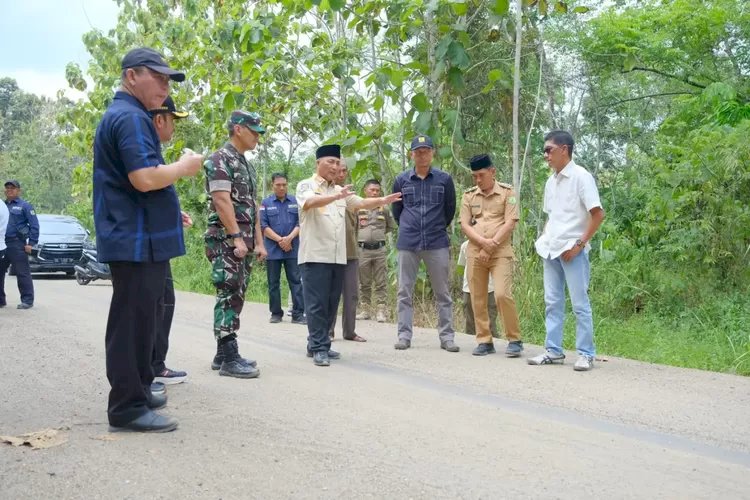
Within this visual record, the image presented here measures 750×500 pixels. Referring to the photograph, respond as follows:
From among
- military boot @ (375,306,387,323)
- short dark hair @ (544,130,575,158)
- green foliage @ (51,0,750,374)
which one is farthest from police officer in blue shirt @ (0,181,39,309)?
short dark hair @ (544,130,575,158)

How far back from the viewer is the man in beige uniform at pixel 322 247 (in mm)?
7207

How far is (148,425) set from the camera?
4516 millimetres

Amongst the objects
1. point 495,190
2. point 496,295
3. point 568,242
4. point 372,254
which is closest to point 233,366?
point 496,295

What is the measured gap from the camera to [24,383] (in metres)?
5.98

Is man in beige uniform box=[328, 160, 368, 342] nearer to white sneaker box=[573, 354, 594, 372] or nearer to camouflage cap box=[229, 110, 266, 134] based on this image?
camouflage cap box=[229, 110, 266, 134]

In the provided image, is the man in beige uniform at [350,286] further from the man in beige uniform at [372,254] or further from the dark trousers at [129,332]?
the dark trousers at [129,332]

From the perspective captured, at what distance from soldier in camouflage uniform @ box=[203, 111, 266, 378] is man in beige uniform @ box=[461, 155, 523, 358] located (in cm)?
240

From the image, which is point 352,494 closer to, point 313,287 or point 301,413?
point 301,413

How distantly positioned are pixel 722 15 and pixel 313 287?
30.0 ft

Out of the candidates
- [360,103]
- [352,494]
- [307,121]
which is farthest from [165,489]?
[307,121]

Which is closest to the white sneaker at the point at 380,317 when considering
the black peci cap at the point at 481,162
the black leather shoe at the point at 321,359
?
the black peci cap at the point at 481,162

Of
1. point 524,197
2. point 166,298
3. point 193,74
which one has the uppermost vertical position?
point 193,74

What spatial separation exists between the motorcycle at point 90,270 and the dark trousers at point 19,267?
6.36 meters

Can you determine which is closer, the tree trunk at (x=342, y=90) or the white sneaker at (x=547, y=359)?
the white sneaker at (x=547, y=359)
